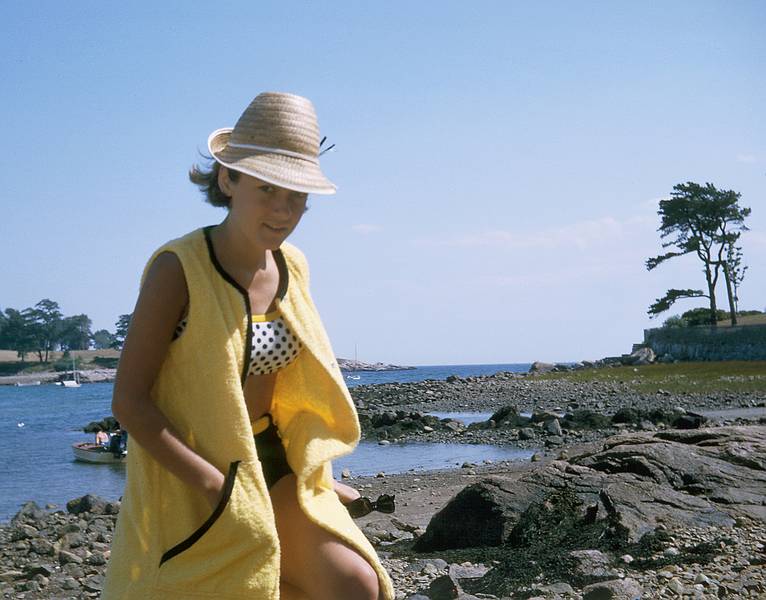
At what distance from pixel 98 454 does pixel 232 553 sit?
2275cm

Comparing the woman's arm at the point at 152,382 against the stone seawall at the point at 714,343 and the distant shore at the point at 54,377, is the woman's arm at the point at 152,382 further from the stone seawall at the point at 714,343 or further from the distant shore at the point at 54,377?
the distant shore at the point at 54,377

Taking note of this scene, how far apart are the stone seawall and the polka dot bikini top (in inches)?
1749

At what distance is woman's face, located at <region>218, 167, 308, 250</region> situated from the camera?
2.53 meters

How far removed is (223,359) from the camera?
245 centimetres

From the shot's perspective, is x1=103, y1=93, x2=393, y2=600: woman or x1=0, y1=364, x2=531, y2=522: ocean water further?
x1=0, y1=364, x2=531, y2=522: ocean water

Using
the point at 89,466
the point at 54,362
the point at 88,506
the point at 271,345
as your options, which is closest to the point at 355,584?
the point at 271,345

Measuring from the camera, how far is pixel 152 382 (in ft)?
8.04

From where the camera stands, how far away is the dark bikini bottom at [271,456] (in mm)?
2717

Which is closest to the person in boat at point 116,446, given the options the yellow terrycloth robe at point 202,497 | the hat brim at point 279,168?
the yellow terrycloth robe at point 202,497

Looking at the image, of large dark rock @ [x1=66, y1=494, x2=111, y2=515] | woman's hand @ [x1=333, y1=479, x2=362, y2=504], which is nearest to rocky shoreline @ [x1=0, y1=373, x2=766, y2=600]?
large dark rock @ [x1=66, y1=494, x2=111, y2=515]

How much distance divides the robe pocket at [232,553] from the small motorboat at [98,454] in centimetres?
2238

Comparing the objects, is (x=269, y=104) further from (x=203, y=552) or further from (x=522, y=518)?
(x=522, y=518)

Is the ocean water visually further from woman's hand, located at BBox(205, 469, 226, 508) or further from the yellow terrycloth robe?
woman's hand, located at BBox(205, 469, 226, 508)

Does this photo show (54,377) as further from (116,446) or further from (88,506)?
(88,506)
